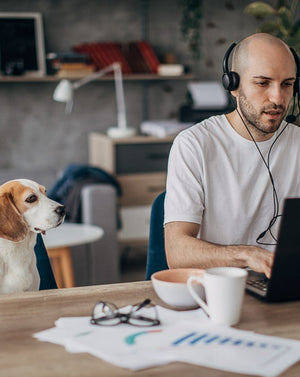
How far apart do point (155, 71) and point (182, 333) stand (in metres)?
3.58

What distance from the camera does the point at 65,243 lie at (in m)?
2.81

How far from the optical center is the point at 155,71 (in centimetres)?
438

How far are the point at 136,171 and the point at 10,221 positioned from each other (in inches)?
103

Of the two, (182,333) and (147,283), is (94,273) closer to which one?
(147,283)

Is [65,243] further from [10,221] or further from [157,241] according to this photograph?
[10,221]

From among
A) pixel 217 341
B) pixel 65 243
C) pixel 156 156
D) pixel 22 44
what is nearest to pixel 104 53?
pixel 22 44

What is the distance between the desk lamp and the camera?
3.80 m

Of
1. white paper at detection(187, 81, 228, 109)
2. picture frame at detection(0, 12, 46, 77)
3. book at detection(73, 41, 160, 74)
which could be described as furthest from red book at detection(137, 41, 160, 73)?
picture frame at detection(0, 12, 46, 77)

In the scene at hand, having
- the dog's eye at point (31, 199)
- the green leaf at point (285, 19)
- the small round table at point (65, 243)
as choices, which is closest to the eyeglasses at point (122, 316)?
the dog's eye at point (31, 199)

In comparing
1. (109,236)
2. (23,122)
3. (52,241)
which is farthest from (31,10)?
(52,241)

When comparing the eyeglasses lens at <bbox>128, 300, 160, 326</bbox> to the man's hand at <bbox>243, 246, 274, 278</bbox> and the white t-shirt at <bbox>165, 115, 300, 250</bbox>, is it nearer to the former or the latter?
the man's hand at <bbox>243, 246, 274, 278</bbox>

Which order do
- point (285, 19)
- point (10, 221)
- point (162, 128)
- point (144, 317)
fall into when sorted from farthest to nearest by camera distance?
point (162, 128)
point (285, 19)
point (10, 221)
point (144, 317)

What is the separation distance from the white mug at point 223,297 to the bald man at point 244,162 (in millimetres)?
579

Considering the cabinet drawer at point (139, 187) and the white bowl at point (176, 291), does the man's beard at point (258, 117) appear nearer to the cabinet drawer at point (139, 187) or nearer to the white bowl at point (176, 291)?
the white bowl at point (176, 291)
